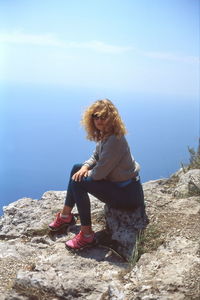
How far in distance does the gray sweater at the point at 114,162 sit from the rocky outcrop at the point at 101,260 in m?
0.92

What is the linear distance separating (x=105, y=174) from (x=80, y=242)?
1135 millimetres

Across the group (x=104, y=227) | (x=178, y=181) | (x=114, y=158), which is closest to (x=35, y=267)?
(x=104, y=227)

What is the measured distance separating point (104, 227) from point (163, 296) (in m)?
2.34

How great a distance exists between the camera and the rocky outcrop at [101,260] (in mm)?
4473

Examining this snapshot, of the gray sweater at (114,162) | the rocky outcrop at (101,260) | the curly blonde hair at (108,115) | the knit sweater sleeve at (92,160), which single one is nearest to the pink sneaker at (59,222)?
the rocky outcrop at (101,260)

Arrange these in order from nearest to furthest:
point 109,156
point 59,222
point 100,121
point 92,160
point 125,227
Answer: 1. point 109,156
2. point 100,121
3. point 125,227
4. point 92,160
5. point 59,222

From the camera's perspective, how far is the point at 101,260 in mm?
5555

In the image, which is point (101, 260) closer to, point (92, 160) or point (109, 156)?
point (109, 156)

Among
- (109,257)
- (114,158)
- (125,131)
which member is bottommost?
(109,257)

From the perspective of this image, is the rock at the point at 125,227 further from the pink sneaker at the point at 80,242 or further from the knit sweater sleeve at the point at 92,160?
the knit sweater sleeve at the point at 92,160

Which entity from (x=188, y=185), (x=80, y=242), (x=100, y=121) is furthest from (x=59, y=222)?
(x=188, y=185)

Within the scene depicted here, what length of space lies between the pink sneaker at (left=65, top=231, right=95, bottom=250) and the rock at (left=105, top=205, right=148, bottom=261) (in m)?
0.41

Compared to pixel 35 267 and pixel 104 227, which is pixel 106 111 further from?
pixel 35 267

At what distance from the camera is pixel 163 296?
4.12m
